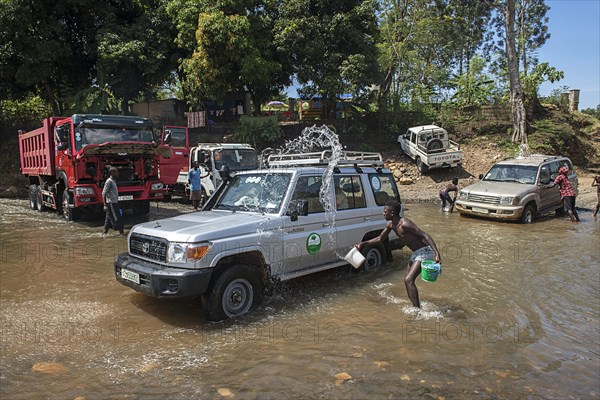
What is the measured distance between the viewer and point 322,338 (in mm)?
4980

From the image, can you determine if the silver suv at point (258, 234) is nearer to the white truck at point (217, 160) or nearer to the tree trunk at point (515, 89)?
the white truck at point (217, 160)

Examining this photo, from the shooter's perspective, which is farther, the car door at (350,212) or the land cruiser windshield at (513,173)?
the land cruiser windshield at (513,173)

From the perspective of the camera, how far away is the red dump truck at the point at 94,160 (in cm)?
1139

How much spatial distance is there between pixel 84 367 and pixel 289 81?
2255 cm

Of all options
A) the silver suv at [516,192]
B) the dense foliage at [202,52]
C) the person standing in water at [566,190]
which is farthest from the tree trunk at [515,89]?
the person standing in water at [566,190]

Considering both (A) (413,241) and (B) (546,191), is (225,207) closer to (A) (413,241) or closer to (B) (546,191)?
(A) (413,241)

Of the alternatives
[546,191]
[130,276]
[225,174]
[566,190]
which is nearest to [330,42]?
[546,191]

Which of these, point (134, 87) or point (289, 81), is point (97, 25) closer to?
point (134, 87)

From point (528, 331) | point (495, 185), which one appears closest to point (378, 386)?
point (528, 331)

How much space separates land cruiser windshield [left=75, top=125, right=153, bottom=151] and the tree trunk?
705 inches

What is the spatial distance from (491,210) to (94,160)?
10.8 meters

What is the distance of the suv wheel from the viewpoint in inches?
482

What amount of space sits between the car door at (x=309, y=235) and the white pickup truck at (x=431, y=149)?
14.9 m

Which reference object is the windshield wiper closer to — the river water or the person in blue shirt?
the river water
